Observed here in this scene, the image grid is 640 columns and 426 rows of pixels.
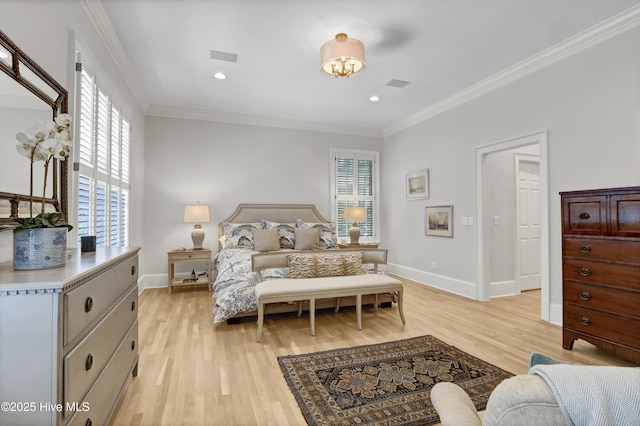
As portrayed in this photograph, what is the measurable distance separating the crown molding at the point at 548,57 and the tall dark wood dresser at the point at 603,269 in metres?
1.57

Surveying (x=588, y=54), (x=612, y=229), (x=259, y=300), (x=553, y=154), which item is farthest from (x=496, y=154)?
(x=259, y=300)

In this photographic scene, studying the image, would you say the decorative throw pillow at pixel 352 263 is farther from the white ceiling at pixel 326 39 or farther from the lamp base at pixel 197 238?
the lamp base at pixel 197 238

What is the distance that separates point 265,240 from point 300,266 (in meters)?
1.40

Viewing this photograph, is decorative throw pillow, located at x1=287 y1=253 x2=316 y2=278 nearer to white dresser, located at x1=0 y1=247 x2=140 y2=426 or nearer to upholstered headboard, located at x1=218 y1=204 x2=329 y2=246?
white dresser, located at x1=0 y1=247 x2=140 y2=426

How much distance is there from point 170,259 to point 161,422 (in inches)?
127

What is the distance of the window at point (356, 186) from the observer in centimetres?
613

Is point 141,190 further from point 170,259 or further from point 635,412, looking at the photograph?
point 635,412

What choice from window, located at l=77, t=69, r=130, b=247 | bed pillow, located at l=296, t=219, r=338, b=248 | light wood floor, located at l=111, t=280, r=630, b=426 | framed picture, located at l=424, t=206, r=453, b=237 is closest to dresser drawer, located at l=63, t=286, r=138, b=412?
light wood floor, located at l=111, t=280, r=630, b=426

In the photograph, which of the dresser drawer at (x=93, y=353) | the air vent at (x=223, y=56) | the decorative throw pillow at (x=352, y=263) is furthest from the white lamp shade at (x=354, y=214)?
the dresser drawer at (x=93, y=353)

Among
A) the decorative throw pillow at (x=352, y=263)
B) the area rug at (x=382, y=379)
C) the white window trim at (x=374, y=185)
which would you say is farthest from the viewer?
the white window trim at (x=374, y=185)

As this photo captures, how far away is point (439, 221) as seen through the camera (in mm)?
4973

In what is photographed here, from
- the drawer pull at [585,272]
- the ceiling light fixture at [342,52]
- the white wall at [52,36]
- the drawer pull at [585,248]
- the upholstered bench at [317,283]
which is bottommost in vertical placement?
the upholstered bench at [317,283]

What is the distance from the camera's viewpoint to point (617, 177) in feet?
9.30

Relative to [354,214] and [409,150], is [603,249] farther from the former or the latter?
[409,150]
